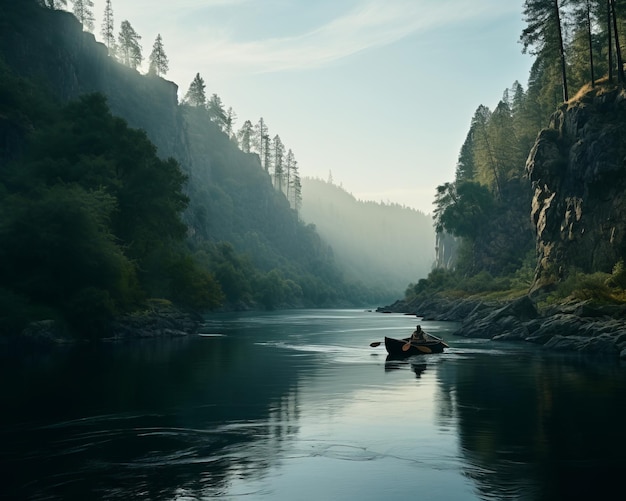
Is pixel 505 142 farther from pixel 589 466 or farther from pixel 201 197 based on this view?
pixel 589 466

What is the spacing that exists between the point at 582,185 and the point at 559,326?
2094 cm

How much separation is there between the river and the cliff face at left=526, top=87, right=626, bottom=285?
85.7 ft

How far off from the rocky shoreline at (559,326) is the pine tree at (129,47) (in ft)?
442

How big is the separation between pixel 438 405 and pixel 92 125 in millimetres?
53719

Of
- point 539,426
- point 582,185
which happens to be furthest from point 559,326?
point 539,426

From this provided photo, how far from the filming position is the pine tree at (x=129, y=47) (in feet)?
568

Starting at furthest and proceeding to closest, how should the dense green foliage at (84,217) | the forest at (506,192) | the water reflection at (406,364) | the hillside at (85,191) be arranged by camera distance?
the forest at (506,192)
the hillside at (85,191)
the dense green foliage at (84,217)
the water reflection at (406,364)

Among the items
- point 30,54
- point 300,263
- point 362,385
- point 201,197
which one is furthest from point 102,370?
point 300,263

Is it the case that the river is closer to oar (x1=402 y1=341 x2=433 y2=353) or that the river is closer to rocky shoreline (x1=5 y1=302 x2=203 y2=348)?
oar (x1=402 y1=341 x2=433 y2=353)

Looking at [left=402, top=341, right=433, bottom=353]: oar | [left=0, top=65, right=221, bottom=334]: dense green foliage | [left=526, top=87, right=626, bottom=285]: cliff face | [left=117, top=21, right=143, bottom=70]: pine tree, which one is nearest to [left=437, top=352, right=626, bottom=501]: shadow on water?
[left=402, top=341, right=433, bottom=353]: oar

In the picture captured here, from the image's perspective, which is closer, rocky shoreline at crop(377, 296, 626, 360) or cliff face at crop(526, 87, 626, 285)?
rocky shoreline at crop(377, 296, 626, 360)

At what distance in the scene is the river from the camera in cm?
1387

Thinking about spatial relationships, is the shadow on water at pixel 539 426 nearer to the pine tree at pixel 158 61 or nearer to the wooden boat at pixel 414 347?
the wooden boat at pixel 414 347

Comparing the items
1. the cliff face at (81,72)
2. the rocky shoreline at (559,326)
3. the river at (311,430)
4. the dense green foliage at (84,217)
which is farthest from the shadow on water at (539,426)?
the cliff face at (81,72)
